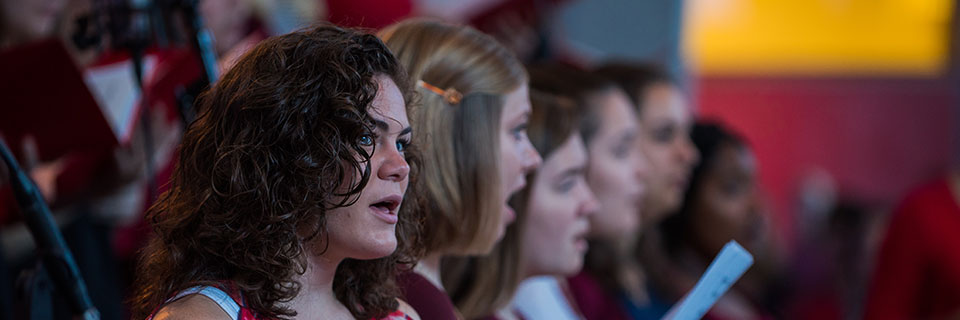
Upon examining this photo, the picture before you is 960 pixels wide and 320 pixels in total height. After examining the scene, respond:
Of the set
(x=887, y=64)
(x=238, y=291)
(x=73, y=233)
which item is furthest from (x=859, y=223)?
(x=238, y=291)

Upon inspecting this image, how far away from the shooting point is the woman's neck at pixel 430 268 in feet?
4.72

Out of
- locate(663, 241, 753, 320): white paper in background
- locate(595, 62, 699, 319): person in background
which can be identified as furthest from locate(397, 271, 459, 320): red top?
locate(595, 62, 699, 319): person in background

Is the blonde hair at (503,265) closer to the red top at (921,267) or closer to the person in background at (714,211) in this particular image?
the person in background at (714,211)

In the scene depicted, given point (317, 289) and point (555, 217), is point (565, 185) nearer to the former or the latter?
point (555, 217)

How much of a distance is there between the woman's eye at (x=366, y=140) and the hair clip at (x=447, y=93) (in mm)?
390

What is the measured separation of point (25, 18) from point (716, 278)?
1309mm

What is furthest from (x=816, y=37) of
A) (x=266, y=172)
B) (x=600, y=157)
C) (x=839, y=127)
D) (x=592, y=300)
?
(x=266, y=172)

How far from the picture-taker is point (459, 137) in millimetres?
1444

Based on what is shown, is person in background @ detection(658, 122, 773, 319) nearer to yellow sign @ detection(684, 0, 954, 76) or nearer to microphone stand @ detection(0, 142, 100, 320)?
microphone stand @ detection(0, 142, 100, 320)

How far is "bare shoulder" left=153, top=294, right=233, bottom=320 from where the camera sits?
93 centimetres

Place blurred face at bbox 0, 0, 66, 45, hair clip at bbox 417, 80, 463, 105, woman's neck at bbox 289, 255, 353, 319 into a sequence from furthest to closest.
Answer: blurred face at bbox 0, 0, 66, 45
hair clip at bbox 417, 80, 463, 105
woman's neck at bbox 289, 255, 353, 319

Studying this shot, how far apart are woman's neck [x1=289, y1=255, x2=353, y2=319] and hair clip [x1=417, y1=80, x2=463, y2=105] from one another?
1.30 feet

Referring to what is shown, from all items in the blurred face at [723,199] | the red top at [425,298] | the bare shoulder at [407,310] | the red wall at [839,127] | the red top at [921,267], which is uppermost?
the bare shoulder at [407,310]

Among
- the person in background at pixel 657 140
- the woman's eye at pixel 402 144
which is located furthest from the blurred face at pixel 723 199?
the woman's eye at pixel 402 144
